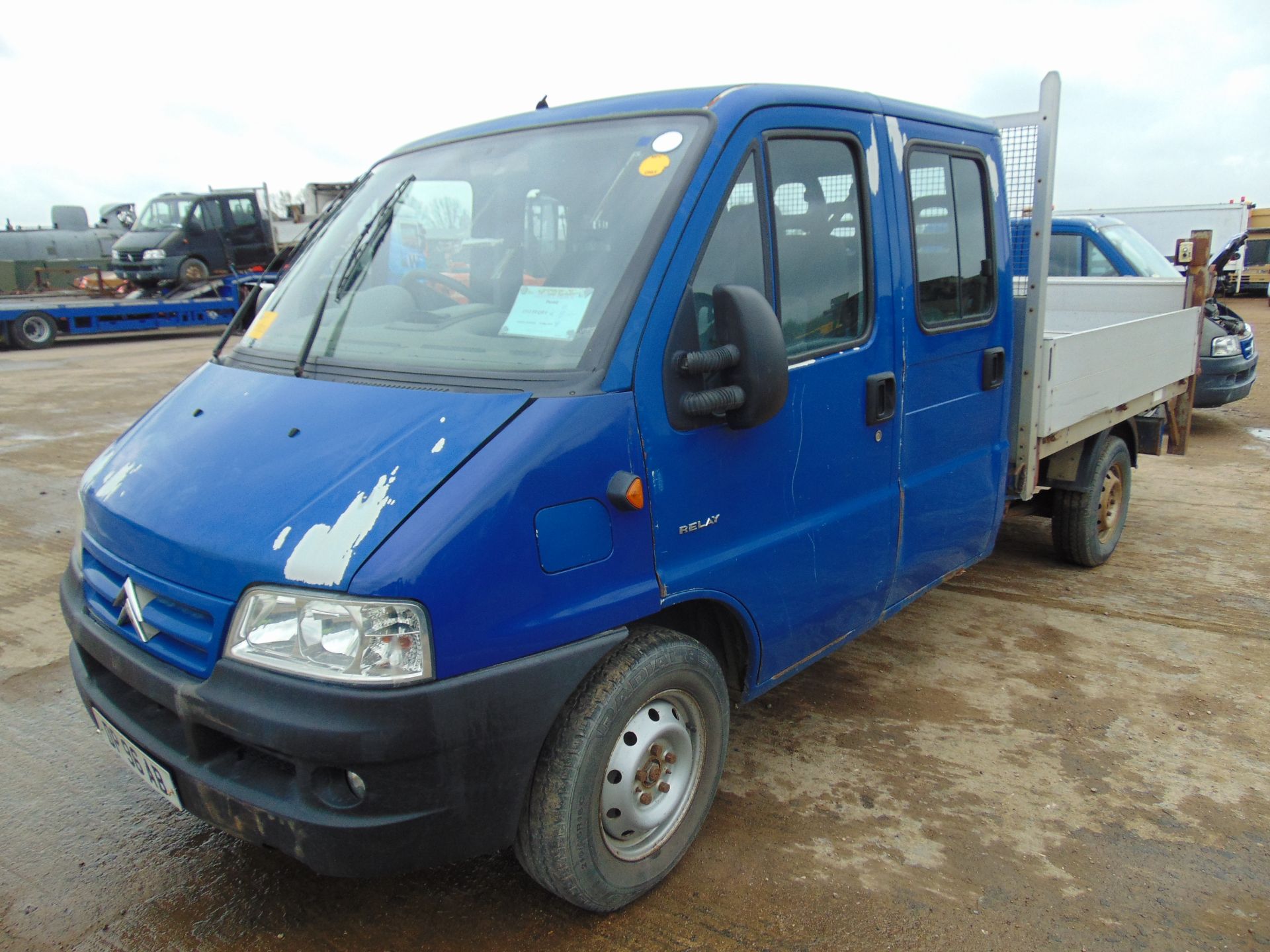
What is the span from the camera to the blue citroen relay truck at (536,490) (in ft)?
6.67

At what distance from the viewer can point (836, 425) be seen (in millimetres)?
2953

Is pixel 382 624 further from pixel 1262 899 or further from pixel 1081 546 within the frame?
pixel 1081 546

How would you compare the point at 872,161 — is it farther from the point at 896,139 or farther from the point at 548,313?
the point at 548,313

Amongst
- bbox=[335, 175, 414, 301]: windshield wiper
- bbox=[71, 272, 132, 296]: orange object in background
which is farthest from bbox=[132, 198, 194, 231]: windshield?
bbox=[335, 175, 414, 301]: windshield wiper

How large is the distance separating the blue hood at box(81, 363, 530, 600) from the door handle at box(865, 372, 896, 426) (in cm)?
134

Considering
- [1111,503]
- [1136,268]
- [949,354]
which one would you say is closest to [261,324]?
[949,354]

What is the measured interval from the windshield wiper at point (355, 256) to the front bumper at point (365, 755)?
1.08 m

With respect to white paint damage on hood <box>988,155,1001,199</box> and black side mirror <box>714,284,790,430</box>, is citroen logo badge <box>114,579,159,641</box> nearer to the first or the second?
black side mirror <box>714,284,790,430</box>

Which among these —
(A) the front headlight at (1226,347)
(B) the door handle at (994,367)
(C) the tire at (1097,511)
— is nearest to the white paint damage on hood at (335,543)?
(B) the door handle at (994,367)

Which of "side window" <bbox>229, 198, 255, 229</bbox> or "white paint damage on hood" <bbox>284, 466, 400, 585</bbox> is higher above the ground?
"side window" <bbox>229, 198, 255, 229</bbox>

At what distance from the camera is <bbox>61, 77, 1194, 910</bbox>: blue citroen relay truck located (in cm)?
203

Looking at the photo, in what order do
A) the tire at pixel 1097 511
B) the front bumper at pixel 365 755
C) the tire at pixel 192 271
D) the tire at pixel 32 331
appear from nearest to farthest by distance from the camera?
the front bumper at pixel 365 755, the tire at pixel 1097 511, the tire at pixel 32 331, the tire at pixel 192 271

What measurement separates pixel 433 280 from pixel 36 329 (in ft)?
61.4

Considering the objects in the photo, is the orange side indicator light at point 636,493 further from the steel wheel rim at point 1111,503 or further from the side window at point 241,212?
the side window at point 241,212
